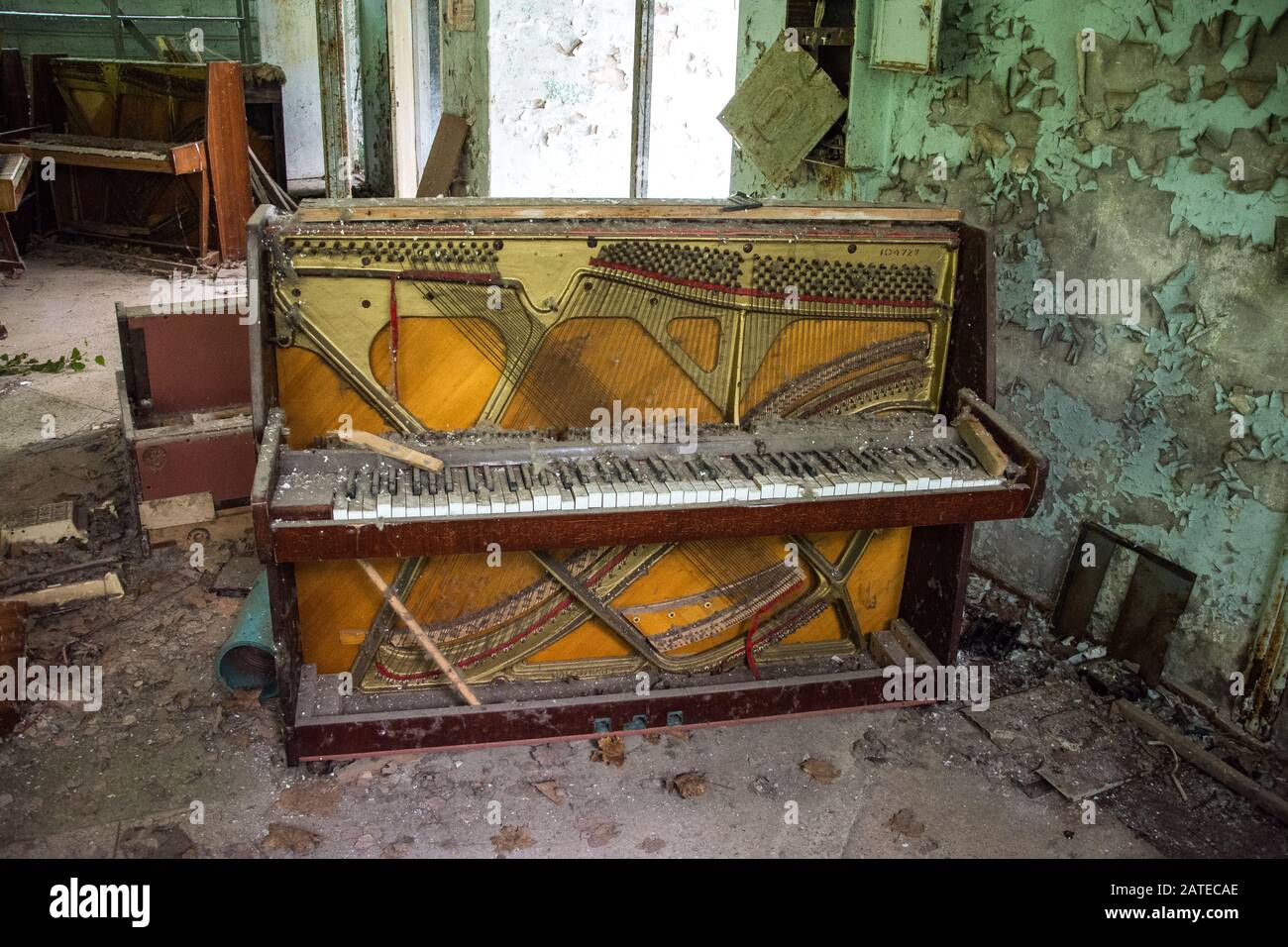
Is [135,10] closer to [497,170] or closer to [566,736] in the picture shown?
[497,170]

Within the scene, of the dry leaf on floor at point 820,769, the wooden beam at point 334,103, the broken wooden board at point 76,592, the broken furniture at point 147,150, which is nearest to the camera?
the dry leaf on floor at point 820,769

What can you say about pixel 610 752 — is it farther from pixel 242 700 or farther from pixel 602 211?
pixel 602 211

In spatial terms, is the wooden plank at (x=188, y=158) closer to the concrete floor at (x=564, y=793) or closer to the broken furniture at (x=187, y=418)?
the broken furniture at (x=187, y=418)

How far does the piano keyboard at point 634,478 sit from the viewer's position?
2.73 metres

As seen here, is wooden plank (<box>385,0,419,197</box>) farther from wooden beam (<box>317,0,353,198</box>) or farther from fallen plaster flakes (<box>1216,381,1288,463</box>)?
fallen plaster flakes (<box>1216,381,1288,463</box>)

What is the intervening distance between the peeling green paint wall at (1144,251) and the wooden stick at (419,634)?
7.26 feet

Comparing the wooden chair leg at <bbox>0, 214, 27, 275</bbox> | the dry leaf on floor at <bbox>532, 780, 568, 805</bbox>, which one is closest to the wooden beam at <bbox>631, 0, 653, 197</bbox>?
the dry leaf on floor at <bbox>532, 780, 568, 805</bbox>

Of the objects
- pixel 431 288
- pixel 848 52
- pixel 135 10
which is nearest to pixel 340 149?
pixel 135 10

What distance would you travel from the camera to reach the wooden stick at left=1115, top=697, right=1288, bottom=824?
319cm

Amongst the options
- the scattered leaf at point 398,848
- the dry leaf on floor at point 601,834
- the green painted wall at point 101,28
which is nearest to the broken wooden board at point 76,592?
the scattered leaf at point 398,848

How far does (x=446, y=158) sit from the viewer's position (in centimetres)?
704

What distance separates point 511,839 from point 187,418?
7.90 ft

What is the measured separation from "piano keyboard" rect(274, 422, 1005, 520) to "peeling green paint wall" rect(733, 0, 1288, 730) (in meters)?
0.81

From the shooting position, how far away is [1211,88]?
10.6ft
